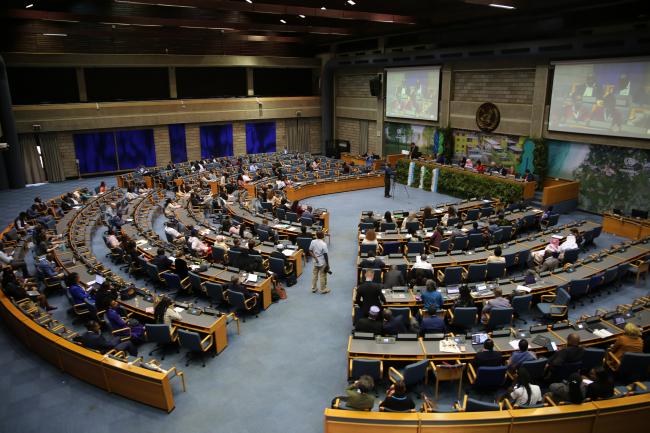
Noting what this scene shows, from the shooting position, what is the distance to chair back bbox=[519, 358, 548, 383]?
7066 mm

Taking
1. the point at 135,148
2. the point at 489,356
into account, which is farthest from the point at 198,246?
the point at 135,148

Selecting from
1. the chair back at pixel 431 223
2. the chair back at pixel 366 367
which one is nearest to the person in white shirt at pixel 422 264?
the chair back at pixel 366 367

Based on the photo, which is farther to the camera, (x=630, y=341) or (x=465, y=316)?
(x=465, y=316)

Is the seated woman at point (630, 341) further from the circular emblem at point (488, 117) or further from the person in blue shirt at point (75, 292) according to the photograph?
the circular emblem at point (488, 117)

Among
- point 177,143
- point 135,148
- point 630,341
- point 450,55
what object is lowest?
point 630,341

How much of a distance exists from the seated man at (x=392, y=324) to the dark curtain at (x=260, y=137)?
26.2m

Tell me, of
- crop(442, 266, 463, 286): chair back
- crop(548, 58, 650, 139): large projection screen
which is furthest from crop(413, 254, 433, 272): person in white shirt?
crop(548, 58, 650, 139): large projection screen

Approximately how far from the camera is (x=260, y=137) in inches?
1298

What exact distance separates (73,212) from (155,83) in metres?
13.9

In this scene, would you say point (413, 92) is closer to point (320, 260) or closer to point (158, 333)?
point (320, 260)

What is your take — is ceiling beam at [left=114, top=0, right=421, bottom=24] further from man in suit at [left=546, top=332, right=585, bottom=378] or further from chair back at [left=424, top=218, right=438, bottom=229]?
man in suit at [left=546, top=332, right=585, bottom=378]

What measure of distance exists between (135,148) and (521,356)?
27.4 metres

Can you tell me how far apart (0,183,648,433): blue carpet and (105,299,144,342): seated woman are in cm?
86

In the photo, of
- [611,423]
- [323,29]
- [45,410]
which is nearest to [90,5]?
[323,29]
